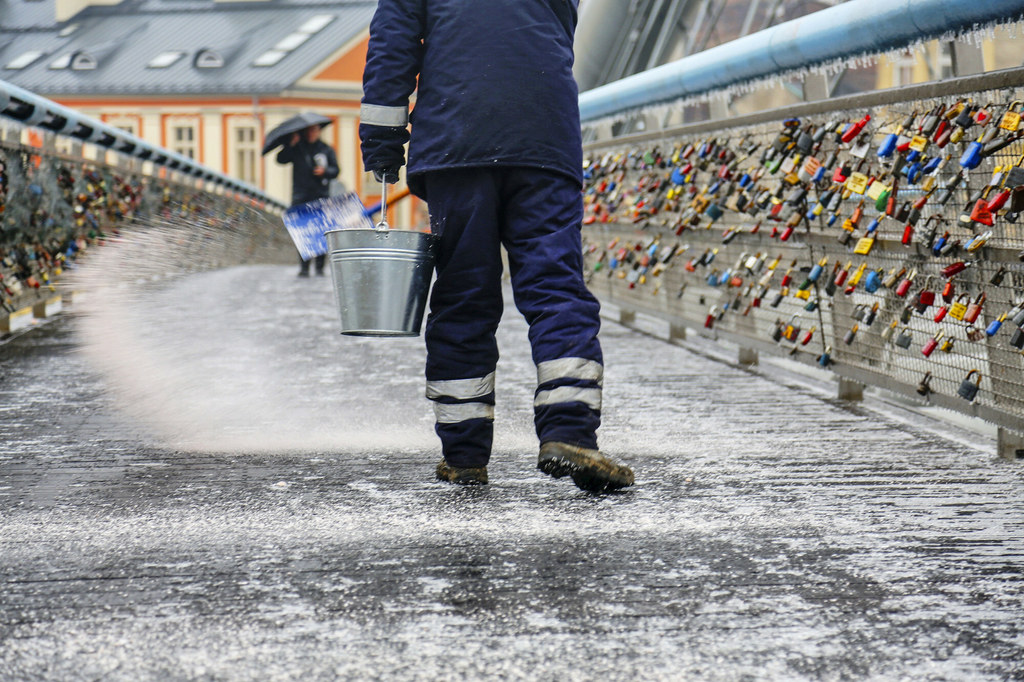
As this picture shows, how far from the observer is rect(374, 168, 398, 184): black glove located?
393cm

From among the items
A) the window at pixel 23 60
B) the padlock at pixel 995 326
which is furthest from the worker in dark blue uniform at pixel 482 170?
the window at pixel 23 60

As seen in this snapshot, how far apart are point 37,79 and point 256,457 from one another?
1901 inches

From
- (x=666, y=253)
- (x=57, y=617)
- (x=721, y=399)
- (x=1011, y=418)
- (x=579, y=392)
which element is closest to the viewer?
(x=57, y=617)

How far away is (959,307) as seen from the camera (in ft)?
14.3

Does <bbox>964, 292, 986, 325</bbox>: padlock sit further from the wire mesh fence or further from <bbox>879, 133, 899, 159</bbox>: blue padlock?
<bbox>879, 133, 899, 159</bbox>: blue padlock

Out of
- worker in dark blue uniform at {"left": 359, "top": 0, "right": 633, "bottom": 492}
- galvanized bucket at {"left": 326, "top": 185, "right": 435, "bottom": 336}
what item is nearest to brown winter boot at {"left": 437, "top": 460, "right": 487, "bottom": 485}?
worker in dark blue uniform at {"left": 359, "top": 0, "right": 633, "bottom": 492}

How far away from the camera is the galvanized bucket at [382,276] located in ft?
12.7

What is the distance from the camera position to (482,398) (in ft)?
12.9

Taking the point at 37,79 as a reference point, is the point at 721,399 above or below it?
below

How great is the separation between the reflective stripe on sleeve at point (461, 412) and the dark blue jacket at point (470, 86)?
0.65 metres

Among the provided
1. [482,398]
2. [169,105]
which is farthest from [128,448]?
[169,105]

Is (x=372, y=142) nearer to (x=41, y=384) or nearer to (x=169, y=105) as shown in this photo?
(x=41, y=384)

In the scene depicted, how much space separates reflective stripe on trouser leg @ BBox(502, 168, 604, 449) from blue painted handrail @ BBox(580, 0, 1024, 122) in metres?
1.26

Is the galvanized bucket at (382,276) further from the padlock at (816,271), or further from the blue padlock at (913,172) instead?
the padlock at (816,271)
